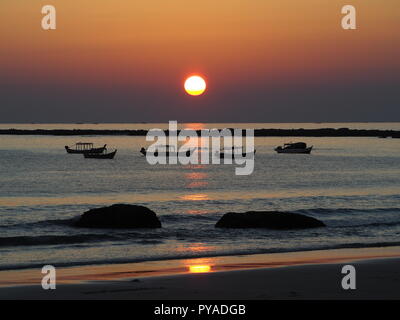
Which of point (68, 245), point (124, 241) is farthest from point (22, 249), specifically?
point (124, 241)

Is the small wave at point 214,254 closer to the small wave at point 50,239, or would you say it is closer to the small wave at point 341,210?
the small wave at point 50,239

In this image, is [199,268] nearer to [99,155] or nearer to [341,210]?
[341,210]

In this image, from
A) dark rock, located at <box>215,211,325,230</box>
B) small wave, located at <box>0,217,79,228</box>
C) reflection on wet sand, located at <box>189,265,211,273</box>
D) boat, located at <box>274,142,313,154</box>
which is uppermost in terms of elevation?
boat, located at <box>274,142,313,154</box>

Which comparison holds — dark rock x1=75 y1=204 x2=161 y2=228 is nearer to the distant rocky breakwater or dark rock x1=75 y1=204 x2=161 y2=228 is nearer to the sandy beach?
the distant rocky breakwater

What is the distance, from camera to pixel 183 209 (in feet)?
131

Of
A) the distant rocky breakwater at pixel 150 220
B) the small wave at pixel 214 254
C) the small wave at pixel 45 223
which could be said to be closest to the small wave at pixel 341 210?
the distant rocky breakwater at pixel 150 220

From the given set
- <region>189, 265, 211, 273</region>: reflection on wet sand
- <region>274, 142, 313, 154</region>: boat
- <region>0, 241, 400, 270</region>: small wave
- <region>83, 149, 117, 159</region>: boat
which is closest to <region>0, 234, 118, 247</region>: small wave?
<region>0, 241, 400, 270</region>: small wave

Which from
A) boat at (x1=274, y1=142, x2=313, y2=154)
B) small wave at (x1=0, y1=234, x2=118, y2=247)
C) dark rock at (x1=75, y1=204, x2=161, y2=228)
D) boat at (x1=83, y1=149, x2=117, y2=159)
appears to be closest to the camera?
small wave at (x1=0, y1=234, x2=118, y2=247)

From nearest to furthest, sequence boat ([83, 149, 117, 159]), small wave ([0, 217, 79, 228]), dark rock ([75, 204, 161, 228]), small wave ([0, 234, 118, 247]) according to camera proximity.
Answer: small wave ([0, 234, 118, 247]) < dark rock ([75, 204, 161, 228]) < small wave ([0, 217, 79, 228]) < boat ([83, 149, 117, 159])

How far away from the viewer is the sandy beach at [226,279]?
50.4 ft

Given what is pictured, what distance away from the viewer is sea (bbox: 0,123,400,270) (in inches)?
941

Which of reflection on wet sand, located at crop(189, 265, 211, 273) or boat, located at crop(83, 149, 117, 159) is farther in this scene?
boat, located at crop(83, 149, 117, 159)

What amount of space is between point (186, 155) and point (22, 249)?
309ft
